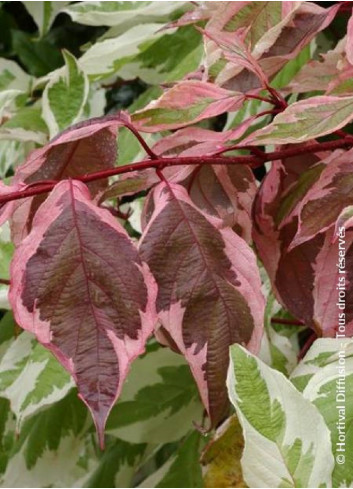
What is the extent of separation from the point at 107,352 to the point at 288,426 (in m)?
0.10

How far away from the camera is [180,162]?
1.66 ft

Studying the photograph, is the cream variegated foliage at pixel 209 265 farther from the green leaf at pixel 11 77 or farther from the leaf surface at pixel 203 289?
the green leaf at pixel 11 77

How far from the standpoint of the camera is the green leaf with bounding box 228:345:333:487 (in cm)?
45

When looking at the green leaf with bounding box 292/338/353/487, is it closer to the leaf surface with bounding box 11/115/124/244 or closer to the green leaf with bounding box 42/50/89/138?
the leaf surface with bounding box 11/115/124/244

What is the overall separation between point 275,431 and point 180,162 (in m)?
0.16

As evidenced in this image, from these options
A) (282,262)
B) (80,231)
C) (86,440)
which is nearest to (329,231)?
(282,262)

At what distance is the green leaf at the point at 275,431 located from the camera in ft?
1.49

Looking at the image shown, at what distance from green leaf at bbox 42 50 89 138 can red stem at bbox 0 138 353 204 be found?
1.14ft

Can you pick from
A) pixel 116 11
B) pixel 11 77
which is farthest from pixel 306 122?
pixel 11 77

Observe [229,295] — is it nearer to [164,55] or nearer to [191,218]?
[191,218]

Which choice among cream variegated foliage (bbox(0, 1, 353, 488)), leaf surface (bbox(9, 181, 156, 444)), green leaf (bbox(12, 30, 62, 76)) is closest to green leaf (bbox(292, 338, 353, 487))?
cream variegated foliage (bbox(0, 1, 353, 488))

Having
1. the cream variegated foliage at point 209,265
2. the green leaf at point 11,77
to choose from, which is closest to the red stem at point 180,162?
the cream variegated foliage at point 209,265

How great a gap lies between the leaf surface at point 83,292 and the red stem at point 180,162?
0.07 feet

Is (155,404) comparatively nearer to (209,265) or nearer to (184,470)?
(184,470)
